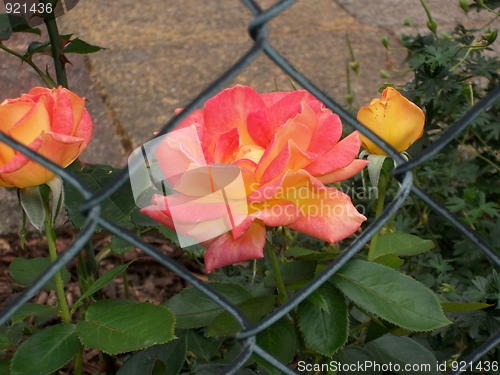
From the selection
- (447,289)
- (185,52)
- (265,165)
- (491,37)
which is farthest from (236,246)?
(185,52)

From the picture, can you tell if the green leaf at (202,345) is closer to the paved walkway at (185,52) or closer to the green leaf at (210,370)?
the green leaf at (210,370)

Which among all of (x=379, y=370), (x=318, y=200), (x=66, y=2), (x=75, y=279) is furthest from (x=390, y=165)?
(x=75, y=279)

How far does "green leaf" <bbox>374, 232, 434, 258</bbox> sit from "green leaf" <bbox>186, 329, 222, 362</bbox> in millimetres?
241

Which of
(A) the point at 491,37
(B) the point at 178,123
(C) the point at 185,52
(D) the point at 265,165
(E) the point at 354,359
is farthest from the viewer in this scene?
(C) the point at 185,52

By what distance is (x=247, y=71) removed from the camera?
1.92 meters

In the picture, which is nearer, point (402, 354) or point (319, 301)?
point (319, 301)

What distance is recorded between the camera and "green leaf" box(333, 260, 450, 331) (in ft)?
1.81

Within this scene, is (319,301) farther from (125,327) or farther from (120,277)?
(120,277)

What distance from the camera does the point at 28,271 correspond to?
739mm

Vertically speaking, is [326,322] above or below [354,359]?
above

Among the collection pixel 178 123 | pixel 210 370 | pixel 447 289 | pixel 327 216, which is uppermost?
pixel 178 123

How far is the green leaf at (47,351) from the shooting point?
552mm

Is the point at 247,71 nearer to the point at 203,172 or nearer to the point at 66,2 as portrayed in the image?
the point at 66,2

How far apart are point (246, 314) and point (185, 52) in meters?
1.56
